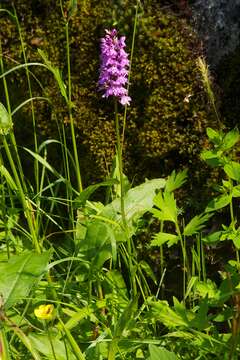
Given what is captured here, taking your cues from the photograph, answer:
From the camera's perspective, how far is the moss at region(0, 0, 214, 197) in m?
2.38

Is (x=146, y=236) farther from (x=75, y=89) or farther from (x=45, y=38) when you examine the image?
(x=45, y=38)

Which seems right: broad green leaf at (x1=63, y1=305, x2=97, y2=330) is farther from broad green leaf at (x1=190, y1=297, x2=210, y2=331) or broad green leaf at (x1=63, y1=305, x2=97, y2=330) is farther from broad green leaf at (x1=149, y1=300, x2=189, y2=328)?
broad green leaf at (x1=190, y1=297, x2=210, y2=331)

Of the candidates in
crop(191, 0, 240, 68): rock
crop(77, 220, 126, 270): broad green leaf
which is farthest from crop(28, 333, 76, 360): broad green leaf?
crop(191, 0, 240, 68): rock

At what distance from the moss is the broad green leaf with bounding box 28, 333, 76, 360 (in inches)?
33.9

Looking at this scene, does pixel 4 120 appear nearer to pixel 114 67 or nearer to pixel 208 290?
pixel 114 67

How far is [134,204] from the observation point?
7.10 ft

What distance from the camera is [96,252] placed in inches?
77.4

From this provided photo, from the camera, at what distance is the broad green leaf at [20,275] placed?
61.7 inches

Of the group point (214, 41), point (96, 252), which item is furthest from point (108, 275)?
point (214, 41)

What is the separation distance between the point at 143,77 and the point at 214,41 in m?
0.30

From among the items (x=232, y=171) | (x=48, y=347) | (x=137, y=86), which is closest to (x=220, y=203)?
(x=232, y=171)

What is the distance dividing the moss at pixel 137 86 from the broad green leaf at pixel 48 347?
86 cm

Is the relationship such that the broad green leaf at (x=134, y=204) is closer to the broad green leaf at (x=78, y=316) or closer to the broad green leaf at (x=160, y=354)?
the broad green leaf at (x=78, y=316)

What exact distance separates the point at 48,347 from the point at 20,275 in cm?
24
